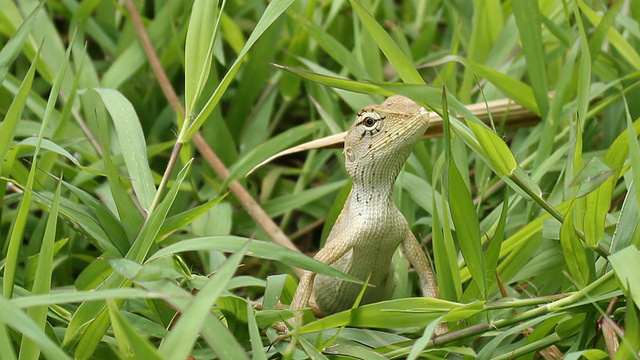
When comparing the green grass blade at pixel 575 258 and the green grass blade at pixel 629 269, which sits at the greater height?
the green grass blade at pixel 629 269

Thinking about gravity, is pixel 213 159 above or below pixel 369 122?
below

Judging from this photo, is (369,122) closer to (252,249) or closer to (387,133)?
(387,133)

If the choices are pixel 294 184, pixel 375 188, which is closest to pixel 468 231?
pixel 375 188

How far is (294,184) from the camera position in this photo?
13.5 feet

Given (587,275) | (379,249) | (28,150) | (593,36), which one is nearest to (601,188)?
(587,275)

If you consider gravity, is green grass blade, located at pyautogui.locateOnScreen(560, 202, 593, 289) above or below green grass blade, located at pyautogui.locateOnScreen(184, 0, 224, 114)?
below

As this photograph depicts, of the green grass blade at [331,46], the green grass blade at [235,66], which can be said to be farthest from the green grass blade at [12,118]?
the green grass blade at [331,46]

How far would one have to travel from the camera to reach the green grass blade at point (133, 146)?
259 cm

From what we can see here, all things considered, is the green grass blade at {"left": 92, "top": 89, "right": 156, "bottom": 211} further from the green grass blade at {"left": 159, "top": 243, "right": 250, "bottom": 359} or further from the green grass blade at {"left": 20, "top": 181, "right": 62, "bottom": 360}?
the green grass blade at {"left": 159, "top": 243, "right": 250, "bottom": 359}

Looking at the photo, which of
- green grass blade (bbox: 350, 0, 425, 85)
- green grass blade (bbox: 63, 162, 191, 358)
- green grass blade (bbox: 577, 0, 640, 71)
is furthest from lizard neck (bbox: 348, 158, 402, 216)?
green grass blade (bbox: 577, 0, 640, 71)

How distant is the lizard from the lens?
2.77 meters

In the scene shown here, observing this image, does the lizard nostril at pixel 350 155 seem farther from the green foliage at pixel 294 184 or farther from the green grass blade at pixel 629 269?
the green grass blade at pixel 629 269

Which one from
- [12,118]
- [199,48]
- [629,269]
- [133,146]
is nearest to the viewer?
[629,269]

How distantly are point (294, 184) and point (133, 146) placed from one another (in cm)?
146
